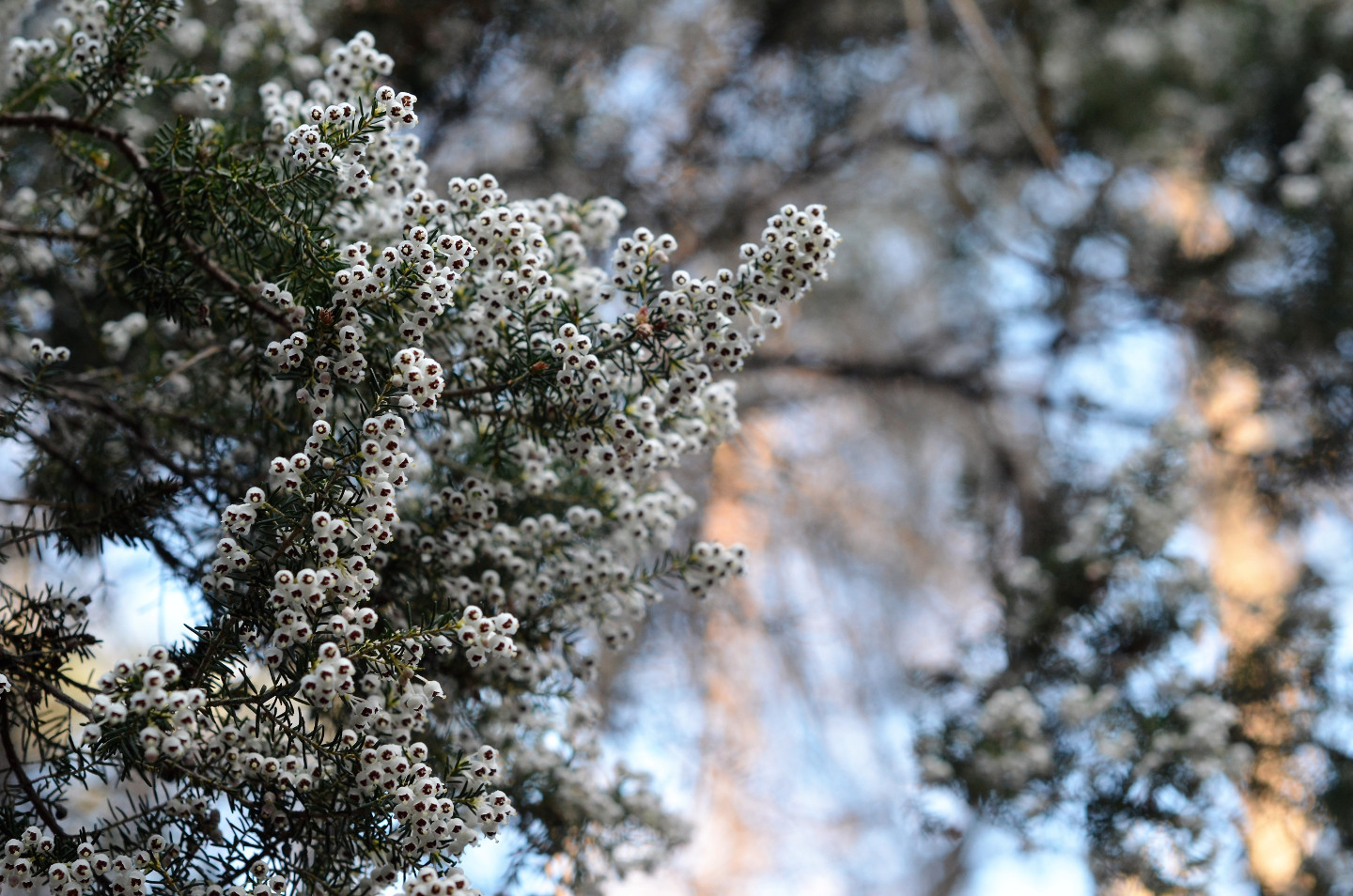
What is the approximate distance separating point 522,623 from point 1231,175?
485cm

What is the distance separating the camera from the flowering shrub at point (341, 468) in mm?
1952

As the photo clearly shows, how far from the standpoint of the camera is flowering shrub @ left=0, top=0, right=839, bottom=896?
1.95 metres

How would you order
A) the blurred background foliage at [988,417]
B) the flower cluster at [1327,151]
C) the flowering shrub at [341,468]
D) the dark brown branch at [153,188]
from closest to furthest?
1. the flowering shrub at [341,468]
2. the dark brown branch at [153,188]
3. the blurred background foliage at [988,417]
4. the flower cluster at [1327,151]

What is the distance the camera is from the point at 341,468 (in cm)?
196

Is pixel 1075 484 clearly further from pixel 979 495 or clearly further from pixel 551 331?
pixel 551 331

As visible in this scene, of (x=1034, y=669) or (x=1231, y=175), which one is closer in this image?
(x=1034, y=669)

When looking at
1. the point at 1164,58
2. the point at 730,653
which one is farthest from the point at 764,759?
the point at 1164,58

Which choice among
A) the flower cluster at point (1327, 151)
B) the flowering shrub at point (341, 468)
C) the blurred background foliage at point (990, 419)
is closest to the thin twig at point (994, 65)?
the blurred background foliage at point (990, 419)

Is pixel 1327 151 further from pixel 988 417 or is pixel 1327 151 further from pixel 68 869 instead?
pixel 68 869

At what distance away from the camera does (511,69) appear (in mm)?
5078

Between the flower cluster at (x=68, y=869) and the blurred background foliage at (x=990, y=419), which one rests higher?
the blurred background foliage at (x=990, y=419)

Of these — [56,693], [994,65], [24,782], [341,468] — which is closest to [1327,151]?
[994,65]

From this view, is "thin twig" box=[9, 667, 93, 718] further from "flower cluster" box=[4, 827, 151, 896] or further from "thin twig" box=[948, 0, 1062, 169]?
"thin twig" box=[948, 0, 1062, 169]

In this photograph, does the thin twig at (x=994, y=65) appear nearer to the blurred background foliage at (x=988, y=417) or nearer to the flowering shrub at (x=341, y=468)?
the blurred background foliage at (x=988, y=417)
